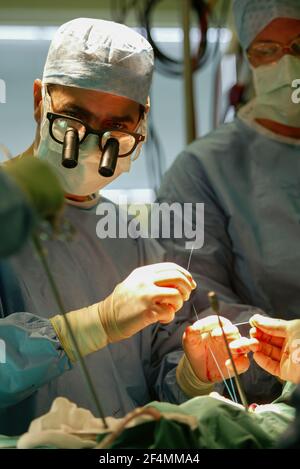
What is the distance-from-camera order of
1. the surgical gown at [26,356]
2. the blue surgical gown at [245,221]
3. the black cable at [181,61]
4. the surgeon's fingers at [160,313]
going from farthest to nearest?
the black cable at [181,61] < the blue surgical gown at [245,221] < the surgeon's fingers at [160,313] < the surgical gown at [26,356]

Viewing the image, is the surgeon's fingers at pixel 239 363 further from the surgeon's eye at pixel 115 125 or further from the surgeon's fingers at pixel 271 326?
the surgeon's eye at pixel 115 125

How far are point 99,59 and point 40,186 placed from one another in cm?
81

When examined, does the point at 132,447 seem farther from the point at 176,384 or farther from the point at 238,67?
the point at 238,67

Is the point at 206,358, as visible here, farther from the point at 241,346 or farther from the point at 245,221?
the point at 245,221

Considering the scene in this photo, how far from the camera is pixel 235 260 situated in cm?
251

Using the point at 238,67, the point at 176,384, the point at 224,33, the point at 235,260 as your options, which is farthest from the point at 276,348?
the point at 224,33

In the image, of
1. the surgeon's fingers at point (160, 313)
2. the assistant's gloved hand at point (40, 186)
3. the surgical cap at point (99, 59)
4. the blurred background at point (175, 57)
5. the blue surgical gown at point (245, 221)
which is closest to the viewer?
the assistant's gloved hand at point (40, 186)

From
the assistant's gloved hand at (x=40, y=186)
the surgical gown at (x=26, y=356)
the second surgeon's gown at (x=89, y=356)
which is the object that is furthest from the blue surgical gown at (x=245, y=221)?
the assistant's gloved hand at (x=40, y=186)

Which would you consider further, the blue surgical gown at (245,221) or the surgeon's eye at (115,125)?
the blue surgical gown at (245,221)

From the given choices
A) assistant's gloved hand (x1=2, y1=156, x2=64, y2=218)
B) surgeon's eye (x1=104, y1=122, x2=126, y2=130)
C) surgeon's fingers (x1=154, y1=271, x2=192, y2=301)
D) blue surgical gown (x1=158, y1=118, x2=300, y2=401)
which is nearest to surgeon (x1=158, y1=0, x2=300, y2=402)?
blue surgical gown (x1=158, y1=118, x2=300, y2=401)

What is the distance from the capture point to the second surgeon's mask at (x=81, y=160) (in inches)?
81.4

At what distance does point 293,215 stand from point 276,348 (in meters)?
0.50

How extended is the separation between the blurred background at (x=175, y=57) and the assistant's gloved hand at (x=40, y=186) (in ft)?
4.28

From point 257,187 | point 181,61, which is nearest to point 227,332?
point 257,187
